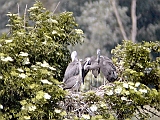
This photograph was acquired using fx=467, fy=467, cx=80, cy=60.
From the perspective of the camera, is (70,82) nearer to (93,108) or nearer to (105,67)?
(105,67)

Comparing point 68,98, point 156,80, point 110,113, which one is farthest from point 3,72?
point 156,80

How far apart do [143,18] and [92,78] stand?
180 centimetres

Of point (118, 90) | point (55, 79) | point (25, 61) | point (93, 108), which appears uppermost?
point (25, 61)

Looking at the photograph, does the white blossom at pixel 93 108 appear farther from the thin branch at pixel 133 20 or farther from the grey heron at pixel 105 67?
the thin branch at pixel 133 20

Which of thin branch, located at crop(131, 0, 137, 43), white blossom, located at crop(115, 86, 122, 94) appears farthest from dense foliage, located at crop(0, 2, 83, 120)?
thin branch, located at crop(131, 0, 137, 43)

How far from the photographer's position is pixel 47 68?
3.05 m

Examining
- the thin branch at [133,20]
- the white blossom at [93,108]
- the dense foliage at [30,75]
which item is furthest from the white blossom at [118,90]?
the thin branch at [133,20]

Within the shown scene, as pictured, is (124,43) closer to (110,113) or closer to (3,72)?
(110,113)

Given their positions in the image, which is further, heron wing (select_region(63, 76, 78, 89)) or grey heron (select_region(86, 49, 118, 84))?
grey heron (select_region(86, 49, 118, 84))

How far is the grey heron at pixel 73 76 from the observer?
362 centimetres

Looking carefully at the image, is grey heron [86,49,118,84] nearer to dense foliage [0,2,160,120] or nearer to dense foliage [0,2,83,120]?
dense foliage [0,2,160,120]

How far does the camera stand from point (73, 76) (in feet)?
12.1

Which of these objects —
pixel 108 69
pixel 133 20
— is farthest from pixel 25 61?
pixel 133 20

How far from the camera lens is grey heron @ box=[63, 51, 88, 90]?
11.9ft
